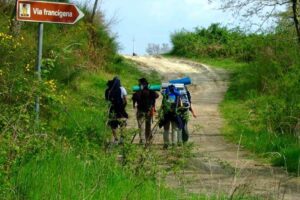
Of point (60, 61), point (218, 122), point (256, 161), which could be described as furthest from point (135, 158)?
point (218, 122)

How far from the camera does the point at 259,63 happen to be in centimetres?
2783

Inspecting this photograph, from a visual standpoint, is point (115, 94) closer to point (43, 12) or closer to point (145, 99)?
point (145, 99)

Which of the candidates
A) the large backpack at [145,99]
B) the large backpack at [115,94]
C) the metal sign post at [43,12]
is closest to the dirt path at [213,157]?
the large backpack at [145,99]

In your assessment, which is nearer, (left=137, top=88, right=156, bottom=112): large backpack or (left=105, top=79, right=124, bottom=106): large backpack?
(left=105, top=79, right=124, bottom=106): large backpack

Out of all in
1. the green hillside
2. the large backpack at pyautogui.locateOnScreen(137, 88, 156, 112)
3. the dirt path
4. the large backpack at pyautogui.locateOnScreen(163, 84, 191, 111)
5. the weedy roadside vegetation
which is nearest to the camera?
the green hillside

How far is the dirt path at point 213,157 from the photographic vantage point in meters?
8.11

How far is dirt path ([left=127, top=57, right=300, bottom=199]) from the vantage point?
8109mm

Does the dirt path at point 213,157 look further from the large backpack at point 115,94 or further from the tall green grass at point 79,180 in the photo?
the large backpack at point 115,94

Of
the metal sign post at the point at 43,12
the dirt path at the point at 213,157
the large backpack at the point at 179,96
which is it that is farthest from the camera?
the large backpack at the point at 179,96

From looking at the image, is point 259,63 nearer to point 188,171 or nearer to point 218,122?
point 218,122

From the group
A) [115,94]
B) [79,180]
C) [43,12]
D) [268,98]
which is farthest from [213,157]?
[268,98]

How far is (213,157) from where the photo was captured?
1395cm

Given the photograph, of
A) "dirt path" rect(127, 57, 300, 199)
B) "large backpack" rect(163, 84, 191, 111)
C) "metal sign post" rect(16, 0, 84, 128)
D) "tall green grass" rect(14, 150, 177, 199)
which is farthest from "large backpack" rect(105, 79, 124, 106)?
"tall green grass" rect(14, 150, 177, 199)

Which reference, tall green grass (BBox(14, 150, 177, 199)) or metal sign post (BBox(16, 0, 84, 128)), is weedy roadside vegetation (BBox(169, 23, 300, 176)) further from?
metal sign post (BBox(16, 0, 84, 128))
